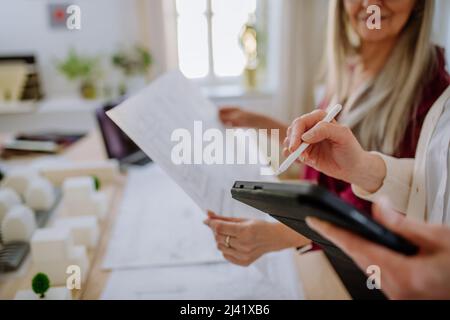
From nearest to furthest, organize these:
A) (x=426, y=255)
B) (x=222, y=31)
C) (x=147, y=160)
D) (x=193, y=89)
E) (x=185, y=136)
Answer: (x=426, y=255), (x=185, y=136), (x=193, y=89), (x=147, y=160), (x=222, y=31)

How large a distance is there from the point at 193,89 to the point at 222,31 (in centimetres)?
145

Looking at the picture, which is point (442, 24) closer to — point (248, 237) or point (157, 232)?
point (248, 237)

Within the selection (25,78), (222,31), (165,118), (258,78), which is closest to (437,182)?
(165,118)

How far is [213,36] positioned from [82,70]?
833 mm

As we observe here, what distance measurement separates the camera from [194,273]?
737 millimetres

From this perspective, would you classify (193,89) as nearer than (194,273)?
No

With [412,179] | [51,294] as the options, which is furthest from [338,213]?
[51,294]

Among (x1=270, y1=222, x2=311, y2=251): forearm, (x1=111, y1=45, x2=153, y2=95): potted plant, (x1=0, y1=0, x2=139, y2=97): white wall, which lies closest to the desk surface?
(x1=270, y1=222, x2=311, y2=251): forearm

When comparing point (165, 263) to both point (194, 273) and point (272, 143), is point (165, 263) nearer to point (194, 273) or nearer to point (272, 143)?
point (194, 273)

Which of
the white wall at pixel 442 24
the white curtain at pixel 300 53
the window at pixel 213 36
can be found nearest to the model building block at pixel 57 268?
the white wall at pixel 442 24

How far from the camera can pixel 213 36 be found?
2098 mm

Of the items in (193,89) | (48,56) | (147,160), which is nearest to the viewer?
(193,89)

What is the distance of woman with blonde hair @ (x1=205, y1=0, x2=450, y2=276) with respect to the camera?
0.62 metres

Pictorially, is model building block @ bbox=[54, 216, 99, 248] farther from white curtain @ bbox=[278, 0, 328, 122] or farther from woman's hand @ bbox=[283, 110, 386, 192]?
white curtain @ bbox=[278, 0, 328, 122]
